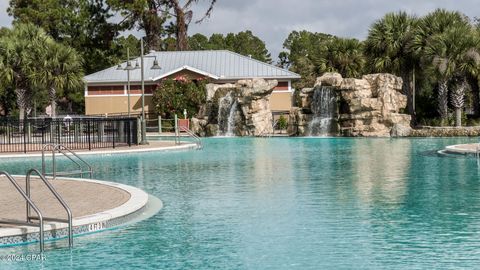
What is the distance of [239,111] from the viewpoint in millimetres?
52594

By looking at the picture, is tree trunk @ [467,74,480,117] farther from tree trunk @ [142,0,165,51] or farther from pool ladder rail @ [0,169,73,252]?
pool ladder rail @ [0,169,73,252]

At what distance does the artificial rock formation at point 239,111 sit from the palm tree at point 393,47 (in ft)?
24.1

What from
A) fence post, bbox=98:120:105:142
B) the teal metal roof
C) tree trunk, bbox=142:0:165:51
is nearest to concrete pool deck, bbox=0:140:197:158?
fence post, bbox=98:120:105:142

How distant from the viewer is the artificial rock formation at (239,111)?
51.7m

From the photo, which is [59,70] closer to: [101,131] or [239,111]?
[239,111]

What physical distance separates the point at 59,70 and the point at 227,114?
488 inches

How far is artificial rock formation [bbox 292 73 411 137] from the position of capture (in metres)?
46.8

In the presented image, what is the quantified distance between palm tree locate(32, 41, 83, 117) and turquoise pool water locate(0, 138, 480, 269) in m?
27.7

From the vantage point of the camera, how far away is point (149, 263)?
33.6 ft

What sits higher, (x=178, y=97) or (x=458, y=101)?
(x=178, y=97)

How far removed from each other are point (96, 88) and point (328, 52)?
64.4ft

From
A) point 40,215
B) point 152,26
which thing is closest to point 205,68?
point 152,26

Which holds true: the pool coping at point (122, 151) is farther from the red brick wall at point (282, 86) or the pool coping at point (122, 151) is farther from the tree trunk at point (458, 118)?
the red brick wall at point (282, 86)

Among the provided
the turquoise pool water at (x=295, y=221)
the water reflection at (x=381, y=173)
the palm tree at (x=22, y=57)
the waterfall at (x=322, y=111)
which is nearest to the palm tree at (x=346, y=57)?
the waterfall at (x=322, y=111)
